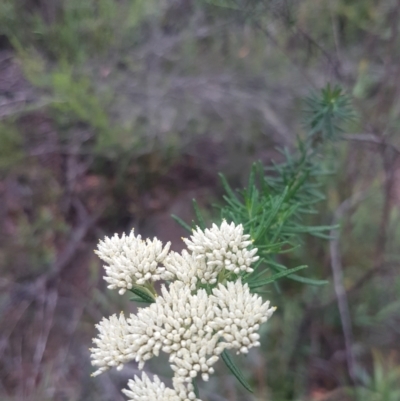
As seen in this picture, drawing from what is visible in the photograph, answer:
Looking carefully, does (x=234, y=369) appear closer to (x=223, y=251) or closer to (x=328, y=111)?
(x=223, y=251)

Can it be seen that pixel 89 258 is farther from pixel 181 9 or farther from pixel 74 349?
pixel 181 9

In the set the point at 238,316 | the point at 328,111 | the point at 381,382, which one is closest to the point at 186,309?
the point at 238,316

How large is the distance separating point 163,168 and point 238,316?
2882 mm

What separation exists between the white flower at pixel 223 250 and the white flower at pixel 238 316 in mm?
77

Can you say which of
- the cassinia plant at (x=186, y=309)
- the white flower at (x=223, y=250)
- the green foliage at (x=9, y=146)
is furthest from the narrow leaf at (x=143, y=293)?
the green foliage at (x=9, y=146)

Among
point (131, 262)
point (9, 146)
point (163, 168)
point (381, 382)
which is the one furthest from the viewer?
point (163, 168)

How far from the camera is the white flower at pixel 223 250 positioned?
3.74ft

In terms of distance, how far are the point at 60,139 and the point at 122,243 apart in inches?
113

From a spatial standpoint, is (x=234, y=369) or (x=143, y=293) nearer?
(x=234, y=369)

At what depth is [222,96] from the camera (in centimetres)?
384

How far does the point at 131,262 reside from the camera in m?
1.18

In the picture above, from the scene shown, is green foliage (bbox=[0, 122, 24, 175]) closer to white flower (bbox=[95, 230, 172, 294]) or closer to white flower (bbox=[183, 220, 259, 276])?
white flower (bbox=[95, 230, 172, 294])

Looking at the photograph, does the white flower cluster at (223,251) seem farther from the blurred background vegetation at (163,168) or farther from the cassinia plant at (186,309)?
the blurred background vegetation at (163,168)

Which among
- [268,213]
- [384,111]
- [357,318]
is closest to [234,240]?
[268,213]
